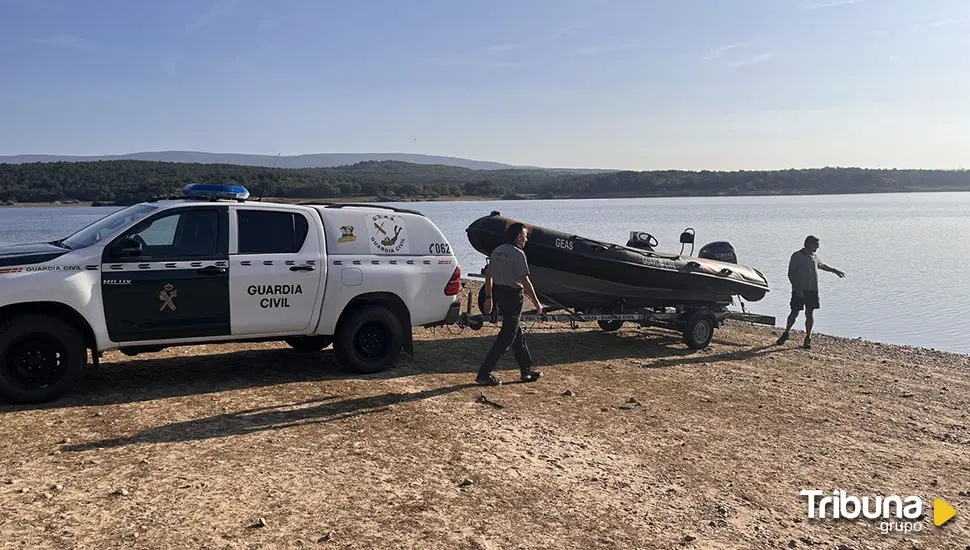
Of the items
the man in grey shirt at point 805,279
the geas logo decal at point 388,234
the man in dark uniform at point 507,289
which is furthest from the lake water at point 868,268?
the geas logo decal at point 388,234

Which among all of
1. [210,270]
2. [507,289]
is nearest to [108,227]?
[210,270]

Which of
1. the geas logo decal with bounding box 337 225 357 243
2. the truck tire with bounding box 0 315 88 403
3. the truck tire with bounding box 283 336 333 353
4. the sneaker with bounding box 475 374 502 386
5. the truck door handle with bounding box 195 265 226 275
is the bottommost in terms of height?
the sneaker with bounding box 475 374 502 386

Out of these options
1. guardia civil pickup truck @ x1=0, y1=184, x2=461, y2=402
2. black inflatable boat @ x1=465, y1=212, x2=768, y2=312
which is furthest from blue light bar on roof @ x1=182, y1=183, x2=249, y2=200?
black inflatable boat @ x1=465, y1=212, x2=768, y2=312

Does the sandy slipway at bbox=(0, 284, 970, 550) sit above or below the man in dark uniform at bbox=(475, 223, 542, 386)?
below

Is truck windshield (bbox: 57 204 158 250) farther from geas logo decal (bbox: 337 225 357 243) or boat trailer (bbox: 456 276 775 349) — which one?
boat trailer (bbox: 456 276 775 349)

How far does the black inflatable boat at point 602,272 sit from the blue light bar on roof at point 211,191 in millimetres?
3872

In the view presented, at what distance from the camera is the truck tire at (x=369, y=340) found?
811cm

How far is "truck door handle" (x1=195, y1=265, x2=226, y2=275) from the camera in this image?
285 inches

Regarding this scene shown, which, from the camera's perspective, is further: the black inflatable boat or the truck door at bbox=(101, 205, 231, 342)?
the black inflatable boat

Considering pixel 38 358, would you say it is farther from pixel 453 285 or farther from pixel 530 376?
pixel 530 376

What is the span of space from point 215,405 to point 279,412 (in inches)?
25.3

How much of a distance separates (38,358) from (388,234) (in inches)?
141

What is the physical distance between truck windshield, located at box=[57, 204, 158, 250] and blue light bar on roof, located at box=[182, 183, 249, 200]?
49 centimetres

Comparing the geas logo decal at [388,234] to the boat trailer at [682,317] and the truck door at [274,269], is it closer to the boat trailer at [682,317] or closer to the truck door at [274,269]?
the truck door at [274,269]
